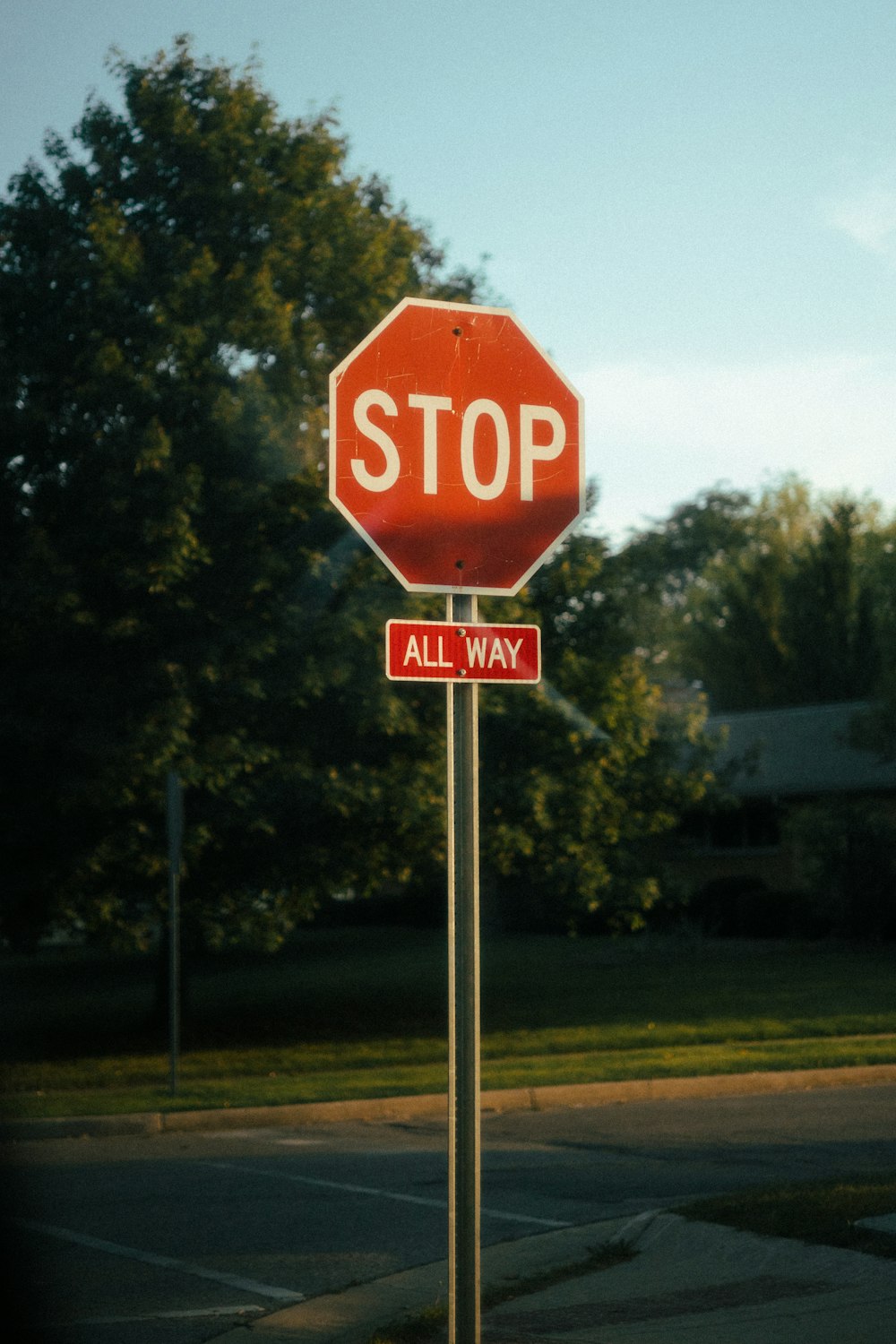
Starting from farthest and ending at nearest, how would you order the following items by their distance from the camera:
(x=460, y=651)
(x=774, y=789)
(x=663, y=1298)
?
(x=774, y=789) → (x=663, y=1298) → (x=460, y=651)

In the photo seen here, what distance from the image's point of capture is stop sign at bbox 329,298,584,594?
4.53 m

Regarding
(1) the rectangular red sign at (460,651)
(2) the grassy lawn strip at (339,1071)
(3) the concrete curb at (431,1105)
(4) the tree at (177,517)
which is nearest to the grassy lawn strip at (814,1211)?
(1) the rectangular red sign at (460,651)

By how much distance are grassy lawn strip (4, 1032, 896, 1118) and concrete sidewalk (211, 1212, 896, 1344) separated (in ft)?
20.0

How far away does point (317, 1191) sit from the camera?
9.75m

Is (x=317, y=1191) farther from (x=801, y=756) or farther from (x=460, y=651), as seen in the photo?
(x=801, y=756)

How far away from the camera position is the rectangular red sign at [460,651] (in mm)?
4457

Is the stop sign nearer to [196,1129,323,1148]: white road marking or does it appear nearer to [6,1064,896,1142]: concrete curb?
[196,1129,323,1148]: white road marking

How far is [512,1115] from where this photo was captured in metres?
13.1

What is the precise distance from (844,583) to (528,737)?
2867 cm

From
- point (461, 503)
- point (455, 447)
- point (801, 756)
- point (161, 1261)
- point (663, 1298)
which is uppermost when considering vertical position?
point (801, 756)

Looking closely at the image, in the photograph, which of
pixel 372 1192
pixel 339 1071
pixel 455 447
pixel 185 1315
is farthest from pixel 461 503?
pixel 339 1071

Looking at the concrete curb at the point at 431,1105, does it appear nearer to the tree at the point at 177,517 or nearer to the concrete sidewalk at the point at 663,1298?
the tree at the point at 177,517

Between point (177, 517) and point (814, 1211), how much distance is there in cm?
982

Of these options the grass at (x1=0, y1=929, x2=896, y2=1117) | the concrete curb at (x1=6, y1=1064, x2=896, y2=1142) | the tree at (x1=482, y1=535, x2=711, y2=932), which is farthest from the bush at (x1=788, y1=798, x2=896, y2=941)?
the concrete curb at (x1=6, y1=1064, x2=896, y2=1142)
